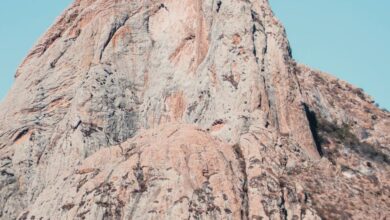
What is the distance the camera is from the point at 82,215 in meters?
70.7

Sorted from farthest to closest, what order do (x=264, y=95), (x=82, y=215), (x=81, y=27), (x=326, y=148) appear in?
(x=81, y=27) → (x=326, y=148) → (x=264, y=95) → (x=82, y=215)

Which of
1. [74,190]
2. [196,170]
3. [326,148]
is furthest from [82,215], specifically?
[326,148]

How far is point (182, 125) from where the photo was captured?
76875 millimetres

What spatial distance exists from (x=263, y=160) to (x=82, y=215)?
13305 millimetres

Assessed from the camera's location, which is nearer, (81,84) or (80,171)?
(80,171)

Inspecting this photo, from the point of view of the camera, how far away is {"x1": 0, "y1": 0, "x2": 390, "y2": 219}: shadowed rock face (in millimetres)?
71000

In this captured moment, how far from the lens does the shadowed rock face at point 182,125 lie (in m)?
71.0

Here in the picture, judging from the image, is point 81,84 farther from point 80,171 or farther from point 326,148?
point 326,148

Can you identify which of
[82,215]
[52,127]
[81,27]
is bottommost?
[82,215]

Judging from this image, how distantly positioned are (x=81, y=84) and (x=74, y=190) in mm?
16528

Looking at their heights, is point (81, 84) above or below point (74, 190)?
above

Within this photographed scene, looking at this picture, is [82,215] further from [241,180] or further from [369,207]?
[369,207]

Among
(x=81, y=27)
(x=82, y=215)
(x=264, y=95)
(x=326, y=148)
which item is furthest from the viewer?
(x=81, y=27)

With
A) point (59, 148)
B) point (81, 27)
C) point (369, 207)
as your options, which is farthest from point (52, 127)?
point (369, 207)
